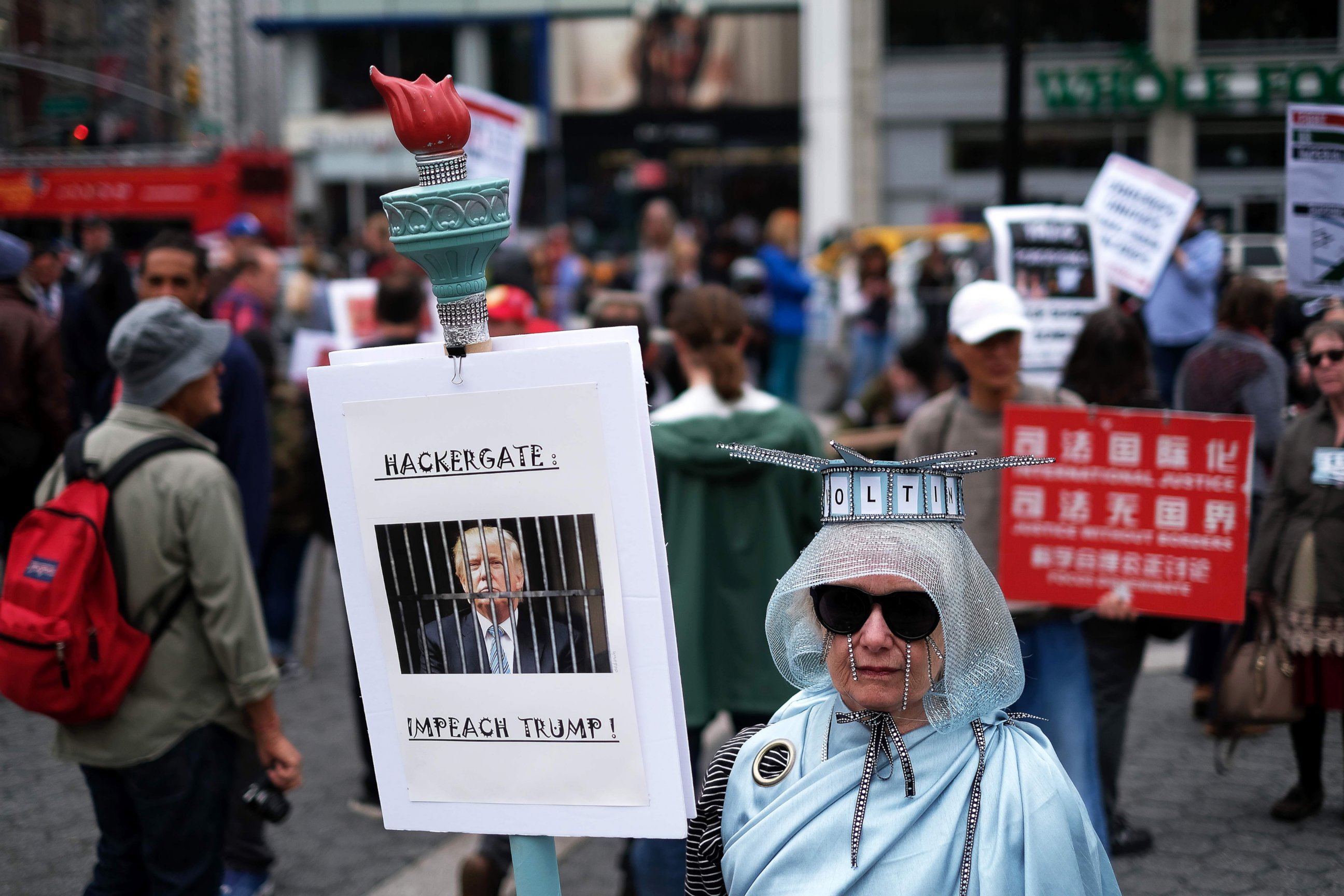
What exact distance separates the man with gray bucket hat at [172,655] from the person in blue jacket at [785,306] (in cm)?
972

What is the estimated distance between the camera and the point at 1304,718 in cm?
495

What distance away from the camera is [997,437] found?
4109mm

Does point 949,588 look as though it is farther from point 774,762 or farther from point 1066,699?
point 1066,699

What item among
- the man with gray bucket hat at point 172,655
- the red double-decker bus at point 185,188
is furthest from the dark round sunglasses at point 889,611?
the red double-decker bus at point 185,188

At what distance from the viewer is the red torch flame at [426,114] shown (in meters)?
1.81

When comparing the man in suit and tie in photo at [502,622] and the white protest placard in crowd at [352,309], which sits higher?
the white protest placard in crowd at [352,309]

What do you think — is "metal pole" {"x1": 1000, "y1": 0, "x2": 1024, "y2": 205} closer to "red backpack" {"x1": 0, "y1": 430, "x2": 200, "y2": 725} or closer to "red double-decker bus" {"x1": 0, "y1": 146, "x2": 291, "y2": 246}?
"red backpack" {"x1": 0, "y1": 430, "x2": 200, "y2": 725}

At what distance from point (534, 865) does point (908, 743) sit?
602mm

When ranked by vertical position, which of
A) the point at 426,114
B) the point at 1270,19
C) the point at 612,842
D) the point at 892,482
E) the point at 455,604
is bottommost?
the point at 612,842

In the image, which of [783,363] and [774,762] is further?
[783,363]

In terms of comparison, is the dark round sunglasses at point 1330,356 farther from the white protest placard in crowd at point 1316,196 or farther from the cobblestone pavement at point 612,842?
the cobblestone pavement at point 612,842

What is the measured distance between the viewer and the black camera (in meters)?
3.43

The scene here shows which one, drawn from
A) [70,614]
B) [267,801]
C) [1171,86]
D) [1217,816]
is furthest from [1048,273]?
[1171,86]

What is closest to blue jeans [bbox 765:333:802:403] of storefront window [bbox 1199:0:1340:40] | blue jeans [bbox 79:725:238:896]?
blue jeans [bbox 79:725:238:896]
